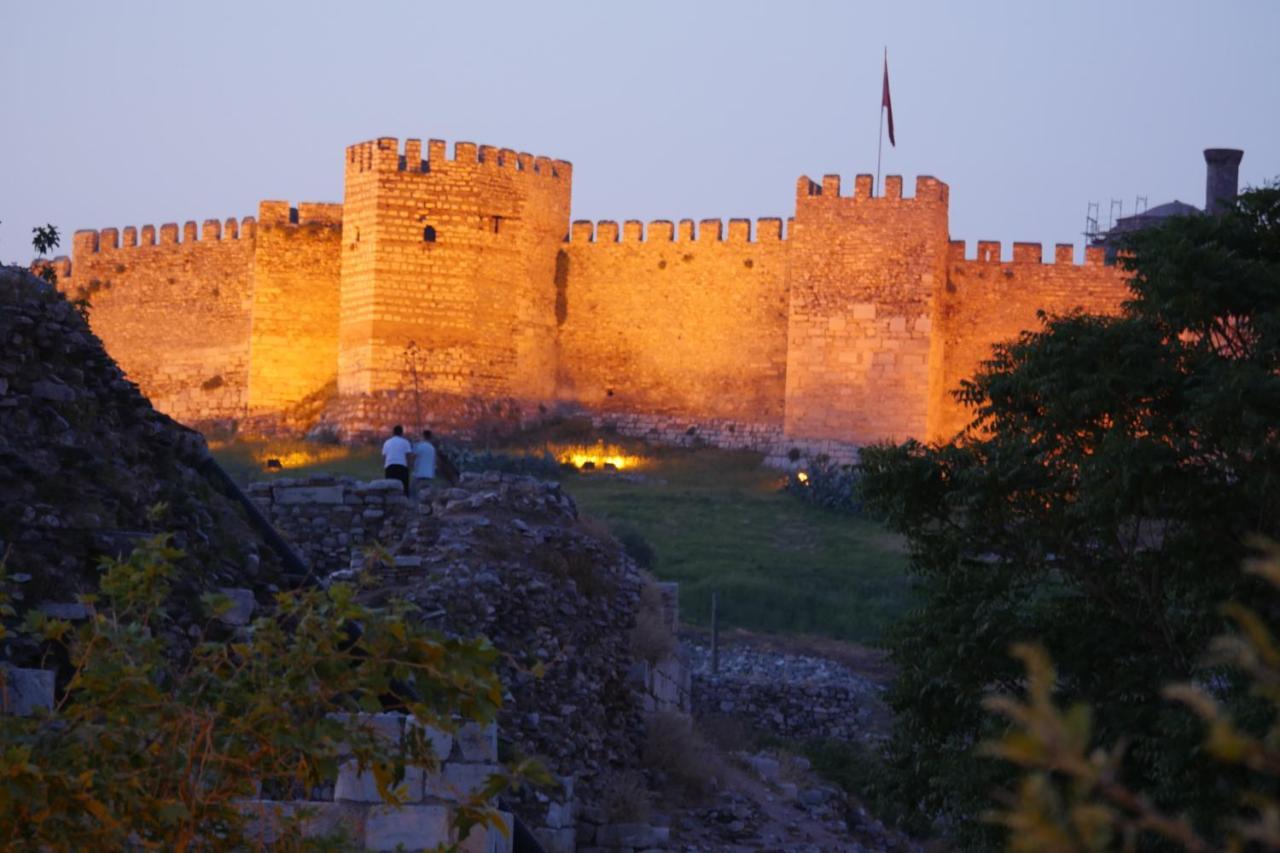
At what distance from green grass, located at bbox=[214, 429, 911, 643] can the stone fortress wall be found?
4.54 feet

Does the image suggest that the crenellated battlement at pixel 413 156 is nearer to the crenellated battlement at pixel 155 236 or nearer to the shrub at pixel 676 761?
the crenellated battlement at pixel 155 236

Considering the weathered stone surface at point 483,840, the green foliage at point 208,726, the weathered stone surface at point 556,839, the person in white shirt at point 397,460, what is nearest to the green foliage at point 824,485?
the person in white shirt at point 397,460

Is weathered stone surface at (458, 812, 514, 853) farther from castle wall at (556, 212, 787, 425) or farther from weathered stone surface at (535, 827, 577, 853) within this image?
castle wall at (556, 212, 787, 425)

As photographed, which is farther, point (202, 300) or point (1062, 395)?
point (202, 300)

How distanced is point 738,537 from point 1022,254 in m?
10.8

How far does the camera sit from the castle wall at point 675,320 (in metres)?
38.4

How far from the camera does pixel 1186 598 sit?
38.8 ft

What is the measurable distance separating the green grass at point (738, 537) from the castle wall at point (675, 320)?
1343mm

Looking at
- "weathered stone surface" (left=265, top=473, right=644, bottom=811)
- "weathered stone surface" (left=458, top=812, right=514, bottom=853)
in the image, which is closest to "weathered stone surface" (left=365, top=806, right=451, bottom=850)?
"weathered stone surface" (left=458, top=812, right=514, bottom=853)

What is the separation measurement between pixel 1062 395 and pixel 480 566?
346 centimetres

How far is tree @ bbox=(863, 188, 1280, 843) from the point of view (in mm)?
11516

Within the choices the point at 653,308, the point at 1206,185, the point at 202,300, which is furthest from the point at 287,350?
the point at 1206,185

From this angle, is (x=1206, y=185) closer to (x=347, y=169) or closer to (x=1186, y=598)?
(x=347, y=169)

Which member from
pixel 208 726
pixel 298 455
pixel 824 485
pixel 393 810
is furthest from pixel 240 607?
pixel 298 455
